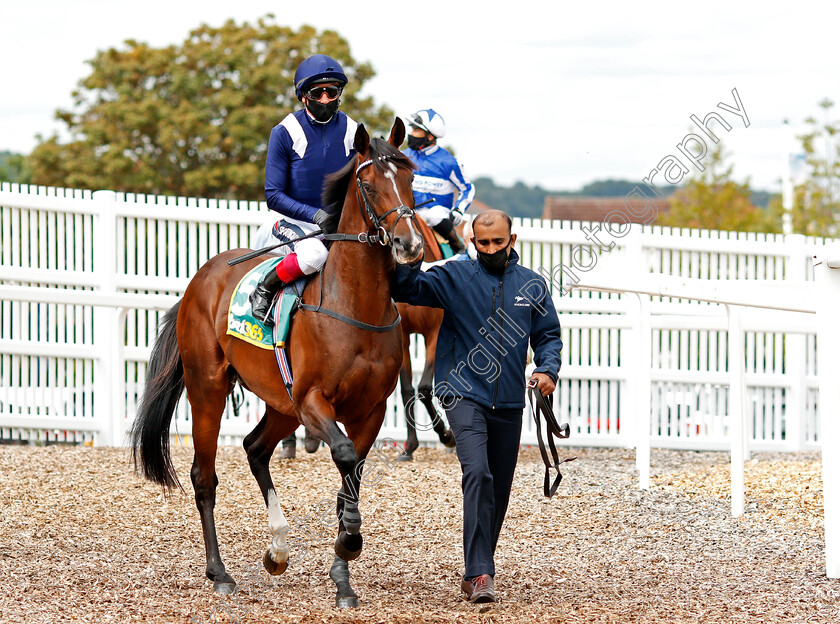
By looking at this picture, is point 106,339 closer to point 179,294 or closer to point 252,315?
point 179,294

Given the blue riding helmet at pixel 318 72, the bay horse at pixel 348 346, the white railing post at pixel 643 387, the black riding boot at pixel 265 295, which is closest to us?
A: the bay horse at pixel 348 346

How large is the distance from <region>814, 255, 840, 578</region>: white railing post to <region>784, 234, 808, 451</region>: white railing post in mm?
5977

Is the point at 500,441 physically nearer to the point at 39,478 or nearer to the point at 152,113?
the point at 39,478

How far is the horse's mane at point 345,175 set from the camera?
15.3 ft

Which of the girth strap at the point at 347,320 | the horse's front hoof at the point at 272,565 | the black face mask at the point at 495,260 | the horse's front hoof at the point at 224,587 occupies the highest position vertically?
the black face mask at the point at 495,260

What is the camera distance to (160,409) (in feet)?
19.9

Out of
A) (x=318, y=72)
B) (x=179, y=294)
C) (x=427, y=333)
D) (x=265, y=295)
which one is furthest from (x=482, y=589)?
(x=179, y=294)

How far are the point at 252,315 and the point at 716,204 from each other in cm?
1980

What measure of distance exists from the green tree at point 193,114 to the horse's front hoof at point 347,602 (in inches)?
837

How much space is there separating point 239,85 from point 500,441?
76.3 feet

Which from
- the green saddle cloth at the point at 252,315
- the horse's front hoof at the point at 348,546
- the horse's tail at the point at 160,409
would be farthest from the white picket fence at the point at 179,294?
the horse's front hoof at the point at 348,546

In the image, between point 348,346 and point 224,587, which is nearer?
point 348,346

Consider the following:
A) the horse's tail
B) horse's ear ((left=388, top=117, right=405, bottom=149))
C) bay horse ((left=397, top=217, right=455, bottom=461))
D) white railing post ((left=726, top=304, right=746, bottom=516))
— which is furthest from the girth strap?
bay horse ((left=397, top=217, right=455, bottom=461))

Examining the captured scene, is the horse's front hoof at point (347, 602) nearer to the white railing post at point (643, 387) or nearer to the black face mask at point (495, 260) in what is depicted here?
the black face mask at point (495, 260)
